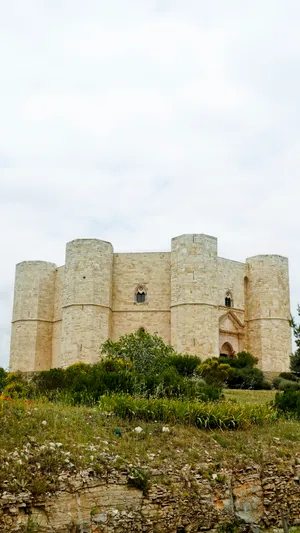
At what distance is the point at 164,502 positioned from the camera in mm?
6801

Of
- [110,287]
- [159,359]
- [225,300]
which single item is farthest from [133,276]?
[159,359]

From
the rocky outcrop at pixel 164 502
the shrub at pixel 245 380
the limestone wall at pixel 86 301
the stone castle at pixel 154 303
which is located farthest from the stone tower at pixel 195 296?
the rocky outcrop at pixel 164 502

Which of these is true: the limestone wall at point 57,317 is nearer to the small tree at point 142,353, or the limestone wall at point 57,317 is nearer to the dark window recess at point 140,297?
the dark window recess at point 140,297

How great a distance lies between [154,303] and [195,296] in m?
2.92

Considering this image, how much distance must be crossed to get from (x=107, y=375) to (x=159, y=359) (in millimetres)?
8636

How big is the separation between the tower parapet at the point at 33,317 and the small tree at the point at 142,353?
12.8 meters

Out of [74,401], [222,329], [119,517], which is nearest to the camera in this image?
[119,517]

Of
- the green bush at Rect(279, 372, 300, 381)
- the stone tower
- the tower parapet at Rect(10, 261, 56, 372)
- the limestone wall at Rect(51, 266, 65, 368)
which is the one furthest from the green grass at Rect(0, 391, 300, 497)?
the tower parapet at Rect(10, 261, 56, 372)

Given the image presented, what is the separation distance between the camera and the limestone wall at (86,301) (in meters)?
30.7

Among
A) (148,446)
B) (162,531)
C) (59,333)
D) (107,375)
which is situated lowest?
(162,531)

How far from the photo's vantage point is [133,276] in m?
33.1

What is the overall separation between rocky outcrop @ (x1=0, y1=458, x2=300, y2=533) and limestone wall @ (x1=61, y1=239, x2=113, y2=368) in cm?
2314

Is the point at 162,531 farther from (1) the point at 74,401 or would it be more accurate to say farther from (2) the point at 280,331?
(2) the point at 280,331

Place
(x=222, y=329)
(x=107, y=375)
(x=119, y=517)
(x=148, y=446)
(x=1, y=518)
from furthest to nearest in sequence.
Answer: (x=222, y=329) → (x=107, y=375) → (x=148, y=446) → (x=119, y=517) → (x=1, y=518)
